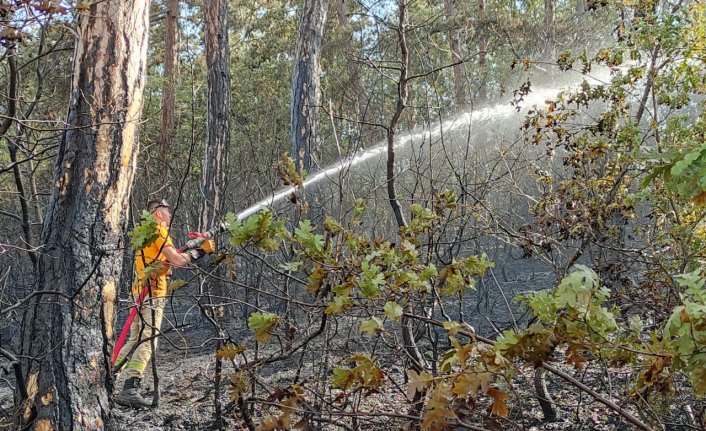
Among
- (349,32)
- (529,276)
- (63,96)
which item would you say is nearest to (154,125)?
(63,96)

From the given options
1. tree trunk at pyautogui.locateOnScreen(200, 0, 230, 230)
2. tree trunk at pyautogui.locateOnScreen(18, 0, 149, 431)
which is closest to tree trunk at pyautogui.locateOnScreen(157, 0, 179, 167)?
tree trunk at pyautogui.locateOnScreen(200, 0, 230, 230)

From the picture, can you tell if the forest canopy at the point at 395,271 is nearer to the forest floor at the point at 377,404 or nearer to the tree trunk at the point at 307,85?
the forest floor at the point at 377,404

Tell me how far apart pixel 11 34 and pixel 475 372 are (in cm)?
217

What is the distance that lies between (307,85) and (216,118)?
4.99 ft

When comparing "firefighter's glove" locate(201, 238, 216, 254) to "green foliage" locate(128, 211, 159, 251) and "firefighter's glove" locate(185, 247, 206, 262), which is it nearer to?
"firefighter's glove" locate(185, 247, 206, 262)

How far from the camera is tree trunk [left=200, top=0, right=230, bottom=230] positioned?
9312mm

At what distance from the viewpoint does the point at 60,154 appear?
3916 mm

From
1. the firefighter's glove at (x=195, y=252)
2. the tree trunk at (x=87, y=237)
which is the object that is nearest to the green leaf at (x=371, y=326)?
the tree trunk at (x=87, y=237)

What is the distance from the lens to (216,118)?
9711mm

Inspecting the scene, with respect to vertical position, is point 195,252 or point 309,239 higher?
point 309,239

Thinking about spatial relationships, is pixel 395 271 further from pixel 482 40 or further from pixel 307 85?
pixel 482 40

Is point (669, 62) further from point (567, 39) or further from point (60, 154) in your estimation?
point (567, 39)

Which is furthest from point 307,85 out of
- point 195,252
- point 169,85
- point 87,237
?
point 87,237

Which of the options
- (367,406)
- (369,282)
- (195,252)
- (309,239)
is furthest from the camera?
(195,252)
